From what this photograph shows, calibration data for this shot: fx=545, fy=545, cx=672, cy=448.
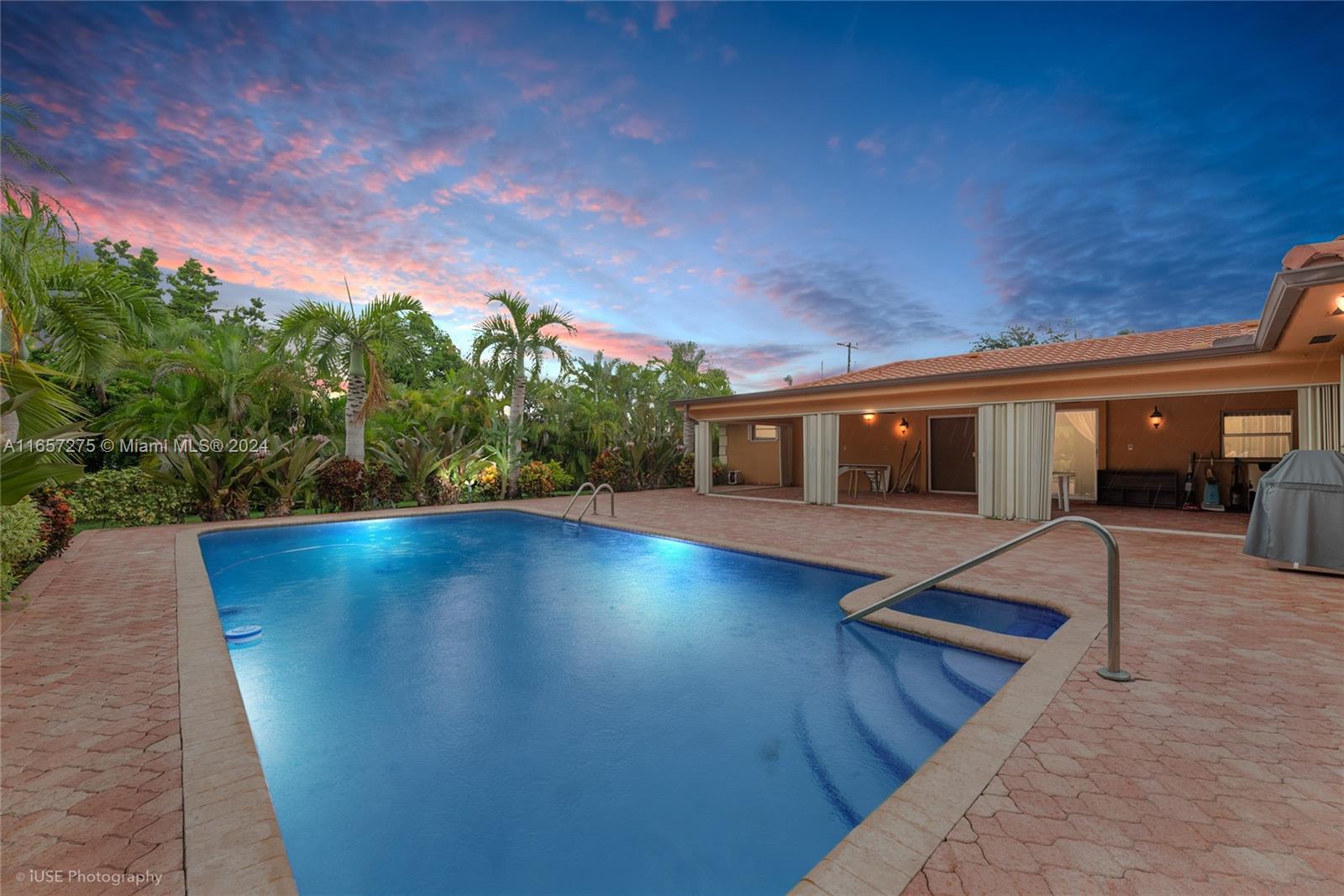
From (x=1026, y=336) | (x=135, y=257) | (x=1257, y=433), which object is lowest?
(x=1257, y=433)

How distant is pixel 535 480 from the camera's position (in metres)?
15.8

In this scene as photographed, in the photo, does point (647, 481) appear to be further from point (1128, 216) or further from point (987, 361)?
point (1128, 216)

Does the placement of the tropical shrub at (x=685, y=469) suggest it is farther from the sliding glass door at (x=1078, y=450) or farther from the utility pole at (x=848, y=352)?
the utility pole at (x=848, y=352)

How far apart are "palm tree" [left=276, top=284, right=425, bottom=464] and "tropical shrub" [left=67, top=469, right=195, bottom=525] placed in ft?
10.7

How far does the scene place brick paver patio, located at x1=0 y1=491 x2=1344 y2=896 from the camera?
2.00 m

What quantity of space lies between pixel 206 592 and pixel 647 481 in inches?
534

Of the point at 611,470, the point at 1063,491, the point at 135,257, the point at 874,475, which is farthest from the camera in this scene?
the point at 135,257

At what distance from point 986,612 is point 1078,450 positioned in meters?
11.8

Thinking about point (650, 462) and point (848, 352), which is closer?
point (650, 462)

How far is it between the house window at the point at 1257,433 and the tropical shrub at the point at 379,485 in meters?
19.8

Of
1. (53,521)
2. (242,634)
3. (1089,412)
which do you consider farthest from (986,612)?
(1089,412)

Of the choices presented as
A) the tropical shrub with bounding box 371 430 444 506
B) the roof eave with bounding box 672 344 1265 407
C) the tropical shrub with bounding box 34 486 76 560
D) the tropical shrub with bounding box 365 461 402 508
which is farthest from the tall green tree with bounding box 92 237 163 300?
the roof eave with bounding box 672 344 1265 407

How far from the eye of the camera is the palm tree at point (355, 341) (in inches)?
460

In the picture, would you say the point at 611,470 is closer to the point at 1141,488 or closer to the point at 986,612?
the point at 986,612
